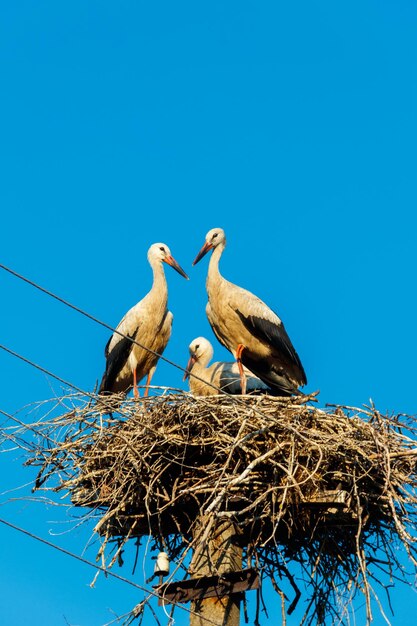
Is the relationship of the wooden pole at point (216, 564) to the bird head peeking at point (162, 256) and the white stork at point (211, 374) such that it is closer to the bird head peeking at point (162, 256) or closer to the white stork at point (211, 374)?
the white stork at point (211, 374)

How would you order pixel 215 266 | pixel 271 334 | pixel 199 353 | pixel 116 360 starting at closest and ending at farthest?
pixel 271 334
pixel 116 360
pixel 215 266
pixel 199 353

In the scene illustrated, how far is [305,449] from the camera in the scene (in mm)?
6875

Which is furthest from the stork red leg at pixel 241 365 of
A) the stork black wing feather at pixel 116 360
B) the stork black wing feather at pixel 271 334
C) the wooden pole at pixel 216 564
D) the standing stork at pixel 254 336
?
the wooden pole at pixel 216 564

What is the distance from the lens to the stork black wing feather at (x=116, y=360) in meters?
9.91

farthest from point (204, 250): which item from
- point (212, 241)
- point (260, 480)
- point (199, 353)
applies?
point (260, 480)

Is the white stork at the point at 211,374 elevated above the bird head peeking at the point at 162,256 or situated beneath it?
situated beneath

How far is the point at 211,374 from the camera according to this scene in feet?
33.0

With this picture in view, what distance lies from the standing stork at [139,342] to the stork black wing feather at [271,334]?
73 cm

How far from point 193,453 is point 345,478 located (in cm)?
101

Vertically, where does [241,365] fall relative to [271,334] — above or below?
below

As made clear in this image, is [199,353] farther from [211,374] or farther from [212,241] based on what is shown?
[212,241]

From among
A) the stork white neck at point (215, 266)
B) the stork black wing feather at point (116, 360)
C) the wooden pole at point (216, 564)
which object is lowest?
the wooden pole at point (216, 564)

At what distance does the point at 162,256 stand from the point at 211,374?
1.27 m

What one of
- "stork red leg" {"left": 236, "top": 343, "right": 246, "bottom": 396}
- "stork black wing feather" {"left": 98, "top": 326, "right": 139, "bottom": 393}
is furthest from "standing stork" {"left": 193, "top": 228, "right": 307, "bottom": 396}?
"stork black wing feather" {"left": 98, "top": 326, "right": 139, "bottom": 393}
